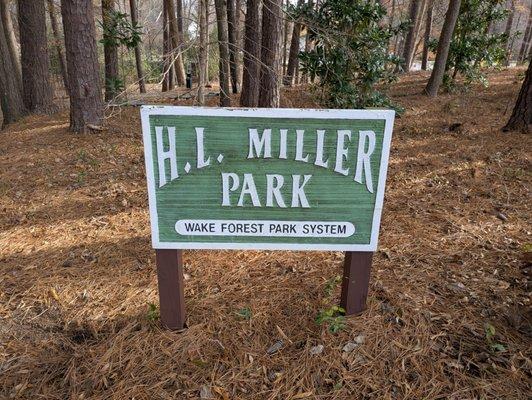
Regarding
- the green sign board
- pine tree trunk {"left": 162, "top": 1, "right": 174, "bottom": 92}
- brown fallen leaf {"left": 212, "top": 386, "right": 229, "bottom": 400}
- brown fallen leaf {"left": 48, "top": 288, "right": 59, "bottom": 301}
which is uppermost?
pine tree trunk {"left": 162, "top": 1, "right": 174, "bottom": 92}

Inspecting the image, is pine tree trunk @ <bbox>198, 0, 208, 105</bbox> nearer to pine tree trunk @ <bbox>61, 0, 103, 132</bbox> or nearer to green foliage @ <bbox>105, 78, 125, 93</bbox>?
pine tree trunk @ <bbox>61, 0, 103, 132</bbox>

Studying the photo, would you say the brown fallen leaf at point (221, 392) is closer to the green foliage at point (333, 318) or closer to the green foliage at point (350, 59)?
the green foliage at point (333, 318)

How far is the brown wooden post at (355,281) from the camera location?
2.05 m

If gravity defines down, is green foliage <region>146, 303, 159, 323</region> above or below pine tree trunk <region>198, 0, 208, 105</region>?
below

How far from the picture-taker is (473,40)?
9344mm

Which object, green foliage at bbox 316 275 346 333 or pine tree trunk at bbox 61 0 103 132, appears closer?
green foliage at bbox 316 275 346 333

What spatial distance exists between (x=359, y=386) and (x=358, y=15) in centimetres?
594

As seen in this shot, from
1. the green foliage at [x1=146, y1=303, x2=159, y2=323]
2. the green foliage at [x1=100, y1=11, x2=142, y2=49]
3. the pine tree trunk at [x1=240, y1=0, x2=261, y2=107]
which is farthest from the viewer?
the green foliage at [x1=100, y1=11, x2=142, y2=49]

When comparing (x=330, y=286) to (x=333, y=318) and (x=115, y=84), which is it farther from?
(x=115, y=84)

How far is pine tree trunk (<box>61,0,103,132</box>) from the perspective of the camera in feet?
17.1

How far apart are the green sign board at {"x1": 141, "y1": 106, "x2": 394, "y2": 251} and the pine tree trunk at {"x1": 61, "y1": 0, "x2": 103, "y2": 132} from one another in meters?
4.29

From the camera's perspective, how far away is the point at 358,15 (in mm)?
6164

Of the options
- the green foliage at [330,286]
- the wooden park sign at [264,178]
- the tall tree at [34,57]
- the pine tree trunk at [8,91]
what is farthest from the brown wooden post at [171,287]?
the pine tree trunk at [8,91]

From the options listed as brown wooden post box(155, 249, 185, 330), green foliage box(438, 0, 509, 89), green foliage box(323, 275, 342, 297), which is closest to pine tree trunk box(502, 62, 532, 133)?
green foliage box(438, 0, 509, 89)
